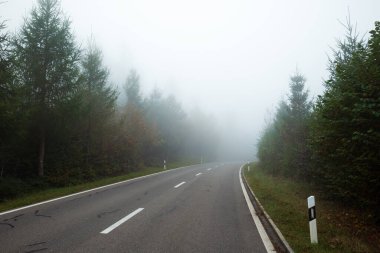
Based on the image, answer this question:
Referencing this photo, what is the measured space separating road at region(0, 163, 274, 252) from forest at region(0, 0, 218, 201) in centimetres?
562

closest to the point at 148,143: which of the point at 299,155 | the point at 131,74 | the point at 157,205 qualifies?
the point at 131,74

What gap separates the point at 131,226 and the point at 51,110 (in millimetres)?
11635

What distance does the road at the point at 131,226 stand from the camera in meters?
6.01

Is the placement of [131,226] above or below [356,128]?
below

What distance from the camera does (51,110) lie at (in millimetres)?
16922

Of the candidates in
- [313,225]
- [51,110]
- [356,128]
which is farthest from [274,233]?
[51,110]

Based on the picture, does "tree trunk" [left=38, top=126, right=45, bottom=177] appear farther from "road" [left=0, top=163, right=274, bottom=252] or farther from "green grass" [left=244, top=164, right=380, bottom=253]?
"green grass" [left=244, top=164, right=380, bottom=253]

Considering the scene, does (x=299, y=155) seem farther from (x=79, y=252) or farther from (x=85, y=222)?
(x=79, y=252)

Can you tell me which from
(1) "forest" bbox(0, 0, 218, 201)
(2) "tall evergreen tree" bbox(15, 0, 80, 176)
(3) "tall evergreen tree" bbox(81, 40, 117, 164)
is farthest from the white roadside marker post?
(3) "tall evergreen tree" bbox(81, 40, 117, 164)

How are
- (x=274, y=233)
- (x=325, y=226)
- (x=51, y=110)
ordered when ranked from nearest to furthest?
(x=274, y=233) < (x=325, y=226) < (x=51, y=110)

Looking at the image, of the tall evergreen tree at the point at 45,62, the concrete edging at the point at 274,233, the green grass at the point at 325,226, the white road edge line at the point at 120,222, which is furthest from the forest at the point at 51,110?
the green grass at the point at 325,226

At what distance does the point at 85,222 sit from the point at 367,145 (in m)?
6.98

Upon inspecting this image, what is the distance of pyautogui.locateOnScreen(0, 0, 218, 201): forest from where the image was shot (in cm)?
1406

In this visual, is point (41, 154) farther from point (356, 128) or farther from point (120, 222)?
point (356, 128)
